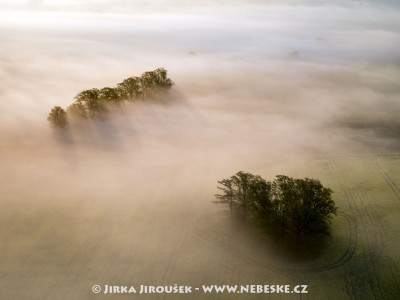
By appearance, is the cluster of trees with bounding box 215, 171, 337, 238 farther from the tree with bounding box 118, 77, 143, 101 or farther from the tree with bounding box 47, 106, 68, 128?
the tree with bounding box 118, 77, 143, 101

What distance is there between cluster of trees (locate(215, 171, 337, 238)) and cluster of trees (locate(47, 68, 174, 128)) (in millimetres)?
72578

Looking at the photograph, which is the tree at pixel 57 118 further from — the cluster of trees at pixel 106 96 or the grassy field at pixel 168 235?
the grassy field at pixel 168 235

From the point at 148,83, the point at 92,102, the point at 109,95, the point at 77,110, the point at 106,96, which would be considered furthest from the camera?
the point at 148,83

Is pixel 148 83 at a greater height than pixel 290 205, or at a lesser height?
greater

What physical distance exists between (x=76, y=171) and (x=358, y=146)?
86.3 metres

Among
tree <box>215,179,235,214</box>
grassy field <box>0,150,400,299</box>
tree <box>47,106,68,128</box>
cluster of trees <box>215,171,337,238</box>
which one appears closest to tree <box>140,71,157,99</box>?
tree <box>47,106,68,128</box>

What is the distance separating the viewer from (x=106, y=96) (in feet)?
389

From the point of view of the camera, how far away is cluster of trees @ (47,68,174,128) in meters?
109

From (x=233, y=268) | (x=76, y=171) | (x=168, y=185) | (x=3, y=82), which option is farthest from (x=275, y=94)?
(x=3, y=82)

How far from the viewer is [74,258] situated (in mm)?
56812

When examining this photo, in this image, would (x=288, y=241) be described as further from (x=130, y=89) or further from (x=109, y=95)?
(x=130, y=89)

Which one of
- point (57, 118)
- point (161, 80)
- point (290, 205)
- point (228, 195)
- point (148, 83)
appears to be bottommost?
point (290, 205)

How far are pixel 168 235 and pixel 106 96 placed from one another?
241 feet

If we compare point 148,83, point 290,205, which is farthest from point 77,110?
point 290,205
